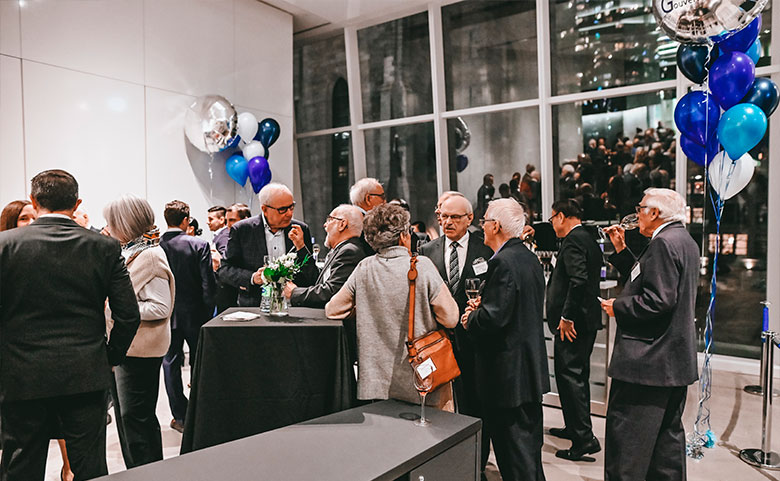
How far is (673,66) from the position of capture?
5.54 m

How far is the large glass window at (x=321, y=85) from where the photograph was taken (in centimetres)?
806

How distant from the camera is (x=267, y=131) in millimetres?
6797

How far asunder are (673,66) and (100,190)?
19.6ft

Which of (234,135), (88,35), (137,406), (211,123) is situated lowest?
(137,406)

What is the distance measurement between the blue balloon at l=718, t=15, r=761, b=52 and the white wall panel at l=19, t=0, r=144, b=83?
17.6 ft

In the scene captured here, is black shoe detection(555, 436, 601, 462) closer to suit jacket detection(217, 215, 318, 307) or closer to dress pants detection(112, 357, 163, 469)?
suit jacket detection(217, 215, 318, 307)

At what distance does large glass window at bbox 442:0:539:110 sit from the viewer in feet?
21.4

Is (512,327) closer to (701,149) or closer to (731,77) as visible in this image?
(731,77)

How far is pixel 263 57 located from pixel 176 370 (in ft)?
15.8

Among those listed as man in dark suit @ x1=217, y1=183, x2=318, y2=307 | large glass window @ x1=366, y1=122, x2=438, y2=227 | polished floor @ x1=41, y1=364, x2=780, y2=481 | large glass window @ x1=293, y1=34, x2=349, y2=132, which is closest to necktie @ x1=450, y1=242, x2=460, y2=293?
man in dark suit @ x1=217, y1=183, x2=318, y2=307

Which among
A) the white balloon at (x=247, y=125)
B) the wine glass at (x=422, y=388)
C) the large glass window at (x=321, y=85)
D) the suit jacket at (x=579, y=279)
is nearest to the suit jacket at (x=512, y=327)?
the wine glass at (x=422, y=388)

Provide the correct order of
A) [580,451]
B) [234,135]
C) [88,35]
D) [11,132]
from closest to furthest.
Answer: [580,451], [11,132], [88,35], [234,135]

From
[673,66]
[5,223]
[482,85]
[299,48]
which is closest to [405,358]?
[5,223]

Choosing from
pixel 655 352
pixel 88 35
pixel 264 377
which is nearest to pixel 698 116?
pixel 655 352
